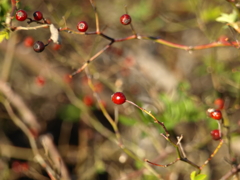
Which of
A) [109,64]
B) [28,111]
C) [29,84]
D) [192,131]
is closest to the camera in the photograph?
[28,111]

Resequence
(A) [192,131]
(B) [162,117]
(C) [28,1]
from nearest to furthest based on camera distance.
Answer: (B) [162,117] → (A) [192,131] → (C) [28,1]

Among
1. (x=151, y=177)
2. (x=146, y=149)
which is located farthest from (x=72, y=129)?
(x=151, y=177)

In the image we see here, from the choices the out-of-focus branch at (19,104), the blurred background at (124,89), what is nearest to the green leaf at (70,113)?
the blurred background at (124,89)

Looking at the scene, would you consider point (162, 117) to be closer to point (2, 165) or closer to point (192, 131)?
point (192, 131)

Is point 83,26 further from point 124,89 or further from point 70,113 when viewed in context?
point 70,113

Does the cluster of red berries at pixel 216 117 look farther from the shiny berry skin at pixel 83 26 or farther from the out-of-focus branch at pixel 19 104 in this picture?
the out-of-focus branch at pixel 19 104

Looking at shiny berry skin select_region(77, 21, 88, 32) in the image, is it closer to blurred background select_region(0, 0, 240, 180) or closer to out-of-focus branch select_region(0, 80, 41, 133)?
blurred background select_region(0, 0, 240, 180)
